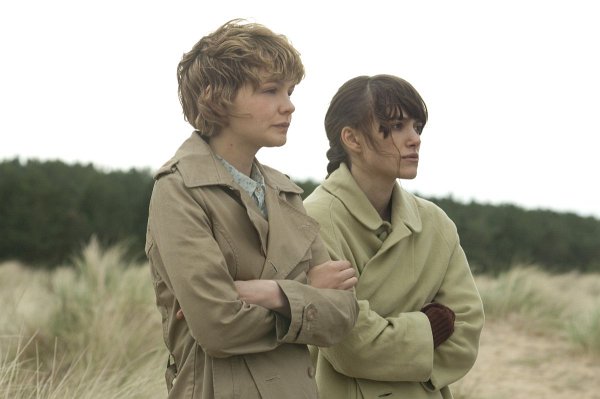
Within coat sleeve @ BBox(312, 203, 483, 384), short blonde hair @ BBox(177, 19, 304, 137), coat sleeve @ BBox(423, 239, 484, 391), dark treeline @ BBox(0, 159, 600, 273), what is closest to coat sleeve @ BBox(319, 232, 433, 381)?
coat sleeve @ BBox(312, 203, 483, 384)

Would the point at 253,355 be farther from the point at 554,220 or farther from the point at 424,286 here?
the point at 554,220

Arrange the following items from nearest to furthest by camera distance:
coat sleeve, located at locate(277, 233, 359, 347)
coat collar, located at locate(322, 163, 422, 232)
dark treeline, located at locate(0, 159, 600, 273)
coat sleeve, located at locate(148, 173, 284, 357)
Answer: coat sleeve, located at locate(148, 173, 284, 357) < coat sleeve, located at locate(277, 233, 359, 347) < coat collar, located at locate(322, 163, 422, 232) < dark treeline, located at locate(0, 159, 600, 273)

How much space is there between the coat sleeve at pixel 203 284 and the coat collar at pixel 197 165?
0.07 m

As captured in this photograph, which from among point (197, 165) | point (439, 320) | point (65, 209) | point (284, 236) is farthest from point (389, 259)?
point (65, 209)

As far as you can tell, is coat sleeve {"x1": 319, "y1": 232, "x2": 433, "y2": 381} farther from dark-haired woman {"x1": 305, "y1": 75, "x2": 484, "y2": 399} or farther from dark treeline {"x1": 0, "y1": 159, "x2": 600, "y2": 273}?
dark treeline {"x1": 0, "y1": 159, "x2": 600, "y2": 273}

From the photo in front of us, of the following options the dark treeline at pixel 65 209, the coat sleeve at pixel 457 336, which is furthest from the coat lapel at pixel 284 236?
the dark treeline at pixel 65 209

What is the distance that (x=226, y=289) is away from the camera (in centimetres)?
260

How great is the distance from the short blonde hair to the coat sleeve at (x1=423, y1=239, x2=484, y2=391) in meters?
1.14

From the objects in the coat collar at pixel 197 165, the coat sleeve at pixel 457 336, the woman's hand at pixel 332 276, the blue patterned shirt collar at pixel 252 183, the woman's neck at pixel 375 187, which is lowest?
the coat sleeve at pixel 457 336

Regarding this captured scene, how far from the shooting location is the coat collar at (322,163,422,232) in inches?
139

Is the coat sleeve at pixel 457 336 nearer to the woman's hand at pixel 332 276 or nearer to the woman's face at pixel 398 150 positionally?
the woman's face at pixel 398 150

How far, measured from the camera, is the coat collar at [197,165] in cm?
271

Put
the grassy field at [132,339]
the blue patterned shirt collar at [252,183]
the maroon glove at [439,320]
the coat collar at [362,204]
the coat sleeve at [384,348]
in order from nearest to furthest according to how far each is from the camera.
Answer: the blue patterned shirt collar at [252,183], the coat sleeve at [384,348], the maroon glove at [439,320], the coat collar at [362,204], the grassy field at [132,339]

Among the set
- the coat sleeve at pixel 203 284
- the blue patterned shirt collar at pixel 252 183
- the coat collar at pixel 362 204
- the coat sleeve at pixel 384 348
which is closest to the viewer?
the coat sleeve at pixel 203 284
